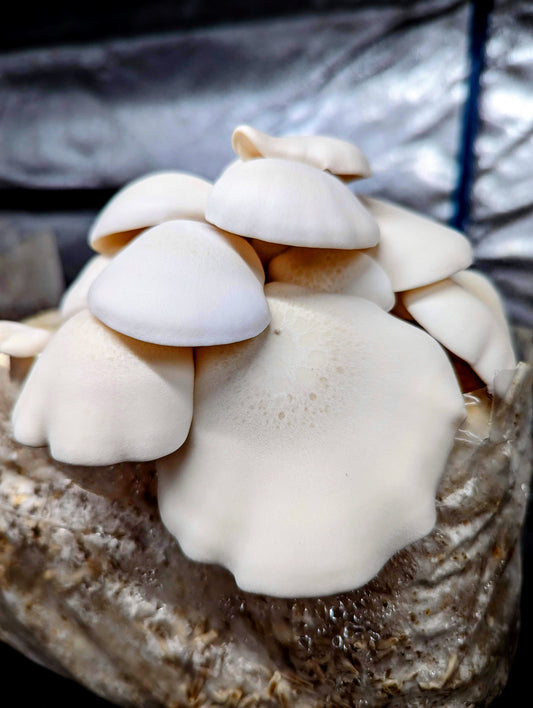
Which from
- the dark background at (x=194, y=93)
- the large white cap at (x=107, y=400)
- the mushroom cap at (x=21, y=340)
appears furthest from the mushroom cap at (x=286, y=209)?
the dark background at (x=194, y=93)

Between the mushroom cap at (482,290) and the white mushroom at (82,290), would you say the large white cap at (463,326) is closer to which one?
the mushroom cap at (482,290)

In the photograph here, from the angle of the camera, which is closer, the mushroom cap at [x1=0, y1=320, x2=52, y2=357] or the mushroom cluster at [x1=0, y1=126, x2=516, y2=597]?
the mushroom cluster at [x1=0, y1=126, x2=516, y2=597]

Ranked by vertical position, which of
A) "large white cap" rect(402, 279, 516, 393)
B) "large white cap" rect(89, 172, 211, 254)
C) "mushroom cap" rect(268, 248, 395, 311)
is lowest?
"large white cap" rect(402, 279, 516, 393)

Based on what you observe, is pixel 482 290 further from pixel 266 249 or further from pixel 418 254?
pixel 266 249

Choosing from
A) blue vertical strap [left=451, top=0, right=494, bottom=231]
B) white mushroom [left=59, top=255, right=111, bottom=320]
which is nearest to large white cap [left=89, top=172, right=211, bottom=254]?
white mushroom [left=59, top=255, right=111, bottom=320]

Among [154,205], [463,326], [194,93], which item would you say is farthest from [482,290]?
[194,93]

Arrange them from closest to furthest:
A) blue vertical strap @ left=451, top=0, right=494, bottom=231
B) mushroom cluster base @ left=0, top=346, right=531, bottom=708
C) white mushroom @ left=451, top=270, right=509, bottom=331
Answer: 1. mushroom cluster base @ left=0, top=346, right=531, bottom=708
2. white mushroom @ left=451, top=270, right=509, bottom=331
3. blue vertical strap @ left=451, top=0, right=494, bottom=231

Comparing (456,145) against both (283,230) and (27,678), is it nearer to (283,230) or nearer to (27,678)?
(283,230)

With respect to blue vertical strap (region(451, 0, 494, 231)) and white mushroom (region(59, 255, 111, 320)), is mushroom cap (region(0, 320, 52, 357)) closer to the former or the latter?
white mushroom (region(59, 255, 111, 320))
